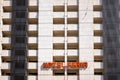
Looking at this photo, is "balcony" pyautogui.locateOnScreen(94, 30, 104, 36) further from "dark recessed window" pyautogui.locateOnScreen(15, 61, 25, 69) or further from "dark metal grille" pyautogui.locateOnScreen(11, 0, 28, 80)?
"dark recessed window" pyautogui.locateOnScreen(15, 61, 25, 69)

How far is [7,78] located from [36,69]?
18.8 ft

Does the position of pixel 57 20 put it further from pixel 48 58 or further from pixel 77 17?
pixel 48 58

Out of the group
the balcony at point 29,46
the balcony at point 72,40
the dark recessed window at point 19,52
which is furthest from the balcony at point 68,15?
the dark recessed window at point 19,52

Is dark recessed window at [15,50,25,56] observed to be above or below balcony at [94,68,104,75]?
above

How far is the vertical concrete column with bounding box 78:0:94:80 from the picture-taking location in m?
65.4

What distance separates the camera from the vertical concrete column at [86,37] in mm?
65438

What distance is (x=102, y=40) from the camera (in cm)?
6769

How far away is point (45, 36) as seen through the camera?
67.5 meters

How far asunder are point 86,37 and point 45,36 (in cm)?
793

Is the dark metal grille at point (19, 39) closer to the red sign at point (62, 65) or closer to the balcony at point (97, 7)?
the red sign at point (62, 65)

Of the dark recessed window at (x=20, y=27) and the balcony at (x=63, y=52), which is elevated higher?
the dark recessed window at (x=20, y=27)

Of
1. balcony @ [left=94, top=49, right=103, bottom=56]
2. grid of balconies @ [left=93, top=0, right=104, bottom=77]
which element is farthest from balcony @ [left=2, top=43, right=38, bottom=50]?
→ grid of balconies @ [left=93, top=0, right=104, bottom=77]

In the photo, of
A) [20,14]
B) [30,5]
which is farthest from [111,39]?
[20,14]

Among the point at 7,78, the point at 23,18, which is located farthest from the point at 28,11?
the point at 7,78
